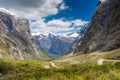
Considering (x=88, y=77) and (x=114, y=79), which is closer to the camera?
(x=114, y=79)

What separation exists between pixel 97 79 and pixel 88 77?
384 centimetres

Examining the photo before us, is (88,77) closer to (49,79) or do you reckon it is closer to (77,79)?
(77,79)

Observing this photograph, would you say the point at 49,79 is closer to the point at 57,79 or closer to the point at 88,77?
the point at 57,79

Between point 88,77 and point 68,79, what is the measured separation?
16.3 feet

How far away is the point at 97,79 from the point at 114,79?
12.6 ft

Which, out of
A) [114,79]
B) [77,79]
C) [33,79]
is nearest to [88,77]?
[77,79]

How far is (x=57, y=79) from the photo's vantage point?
59312 millimetres

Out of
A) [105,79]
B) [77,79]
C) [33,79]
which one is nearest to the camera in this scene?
[105,79]

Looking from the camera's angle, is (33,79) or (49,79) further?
(33,79)

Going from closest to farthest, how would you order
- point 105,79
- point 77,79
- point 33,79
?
point 105,79 < point 77,79 < point 33,79

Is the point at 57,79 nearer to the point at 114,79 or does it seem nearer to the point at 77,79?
the point at 77,79

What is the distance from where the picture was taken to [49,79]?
58594 millimetres

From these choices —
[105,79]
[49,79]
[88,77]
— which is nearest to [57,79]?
[49,79]

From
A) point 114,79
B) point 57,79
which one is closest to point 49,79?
point 57,79
